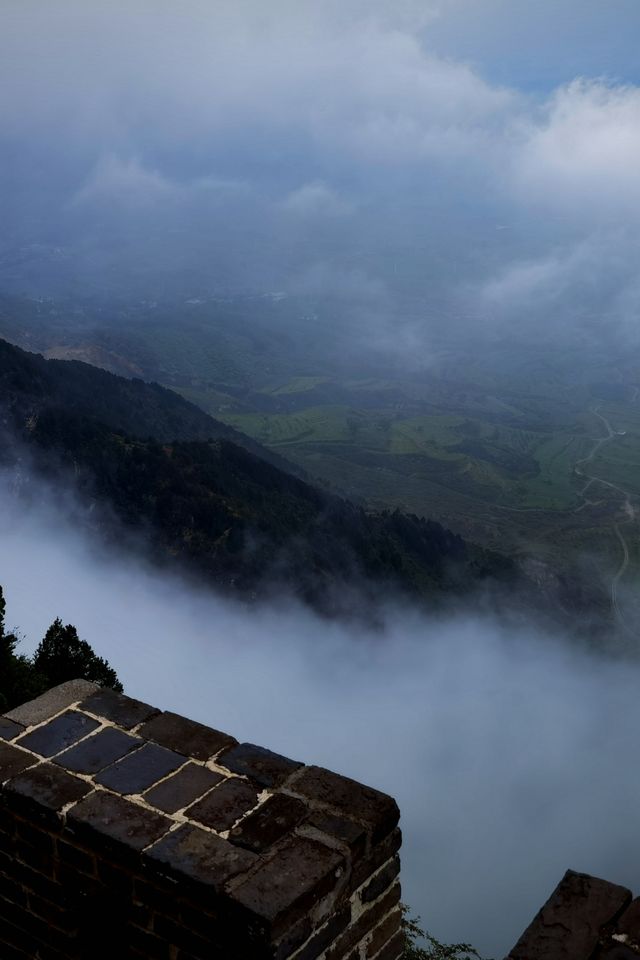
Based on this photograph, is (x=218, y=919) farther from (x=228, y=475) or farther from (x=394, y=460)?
(x=394, y=460)

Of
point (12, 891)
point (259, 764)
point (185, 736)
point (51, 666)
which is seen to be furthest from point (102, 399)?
point (259, 764)

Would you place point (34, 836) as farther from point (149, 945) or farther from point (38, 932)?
point (149, 945)

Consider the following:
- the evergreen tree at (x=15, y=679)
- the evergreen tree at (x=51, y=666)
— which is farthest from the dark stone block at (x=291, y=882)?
the evergreen tree at (x=51, y=666)

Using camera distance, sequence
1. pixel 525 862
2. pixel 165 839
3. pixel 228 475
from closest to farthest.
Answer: pixel 165 839 < pixel 525 862 < pixel 228 475

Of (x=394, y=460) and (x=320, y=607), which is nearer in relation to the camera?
(x=320, y=607)

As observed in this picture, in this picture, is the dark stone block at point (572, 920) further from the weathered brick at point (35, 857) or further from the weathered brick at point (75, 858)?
the weathered brick at point (35, 857)

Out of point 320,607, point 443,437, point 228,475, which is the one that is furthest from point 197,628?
point 443,437

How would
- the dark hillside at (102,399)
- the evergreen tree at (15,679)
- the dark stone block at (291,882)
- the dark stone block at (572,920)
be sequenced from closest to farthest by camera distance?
the dark stone block at (291,882) < the dark stone block at (572,920) < the evergreen tree at (15,679) < the dark hillside at (102,399)
